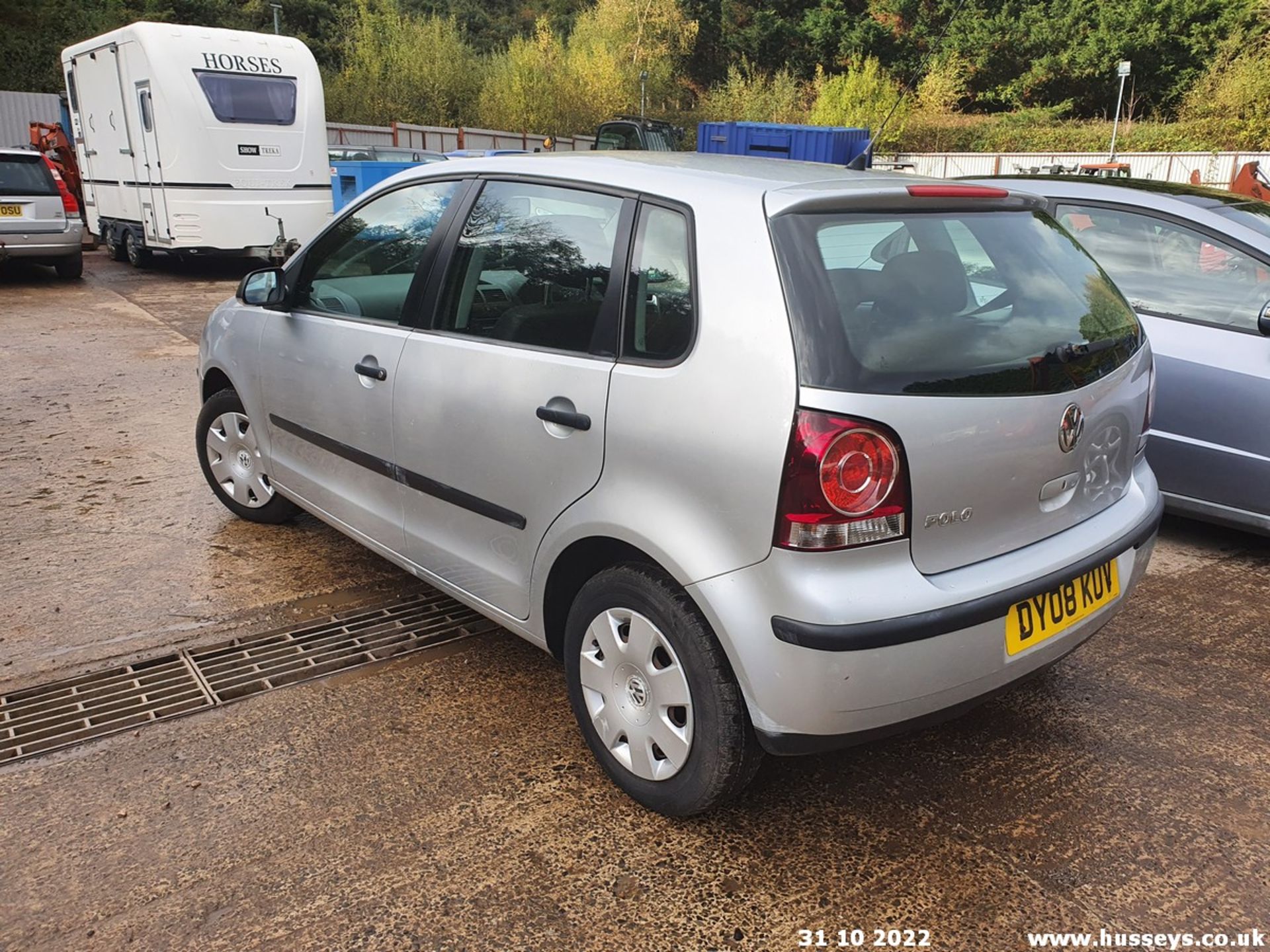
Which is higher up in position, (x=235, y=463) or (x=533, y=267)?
(x=533, y=267)

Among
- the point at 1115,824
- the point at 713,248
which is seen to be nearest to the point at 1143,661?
the point at 1115,824

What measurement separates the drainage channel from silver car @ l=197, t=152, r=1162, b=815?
1.70 ft

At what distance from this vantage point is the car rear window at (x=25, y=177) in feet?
37.3

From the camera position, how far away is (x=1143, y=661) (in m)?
3.39

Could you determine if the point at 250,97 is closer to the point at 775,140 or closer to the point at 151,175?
the point at 151,175

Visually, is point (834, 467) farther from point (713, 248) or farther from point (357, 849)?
point (357, 849)

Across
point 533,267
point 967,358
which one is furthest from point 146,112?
point 967,358

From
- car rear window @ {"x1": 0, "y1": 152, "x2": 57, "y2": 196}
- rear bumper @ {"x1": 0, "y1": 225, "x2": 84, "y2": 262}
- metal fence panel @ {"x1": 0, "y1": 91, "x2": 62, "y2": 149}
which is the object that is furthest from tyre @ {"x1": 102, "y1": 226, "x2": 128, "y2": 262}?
metal fence panel @ {"x1": 0, "y1": 91, "x2": 62, "y2": 149}

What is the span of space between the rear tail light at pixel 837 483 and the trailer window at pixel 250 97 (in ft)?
40.4

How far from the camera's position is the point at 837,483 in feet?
6.83

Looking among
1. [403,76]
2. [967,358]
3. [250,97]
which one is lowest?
[967,358]

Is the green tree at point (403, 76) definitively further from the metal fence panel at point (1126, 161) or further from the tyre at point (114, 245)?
the tyre at point (114, 245)

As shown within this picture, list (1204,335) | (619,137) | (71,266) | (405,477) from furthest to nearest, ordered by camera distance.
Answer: (619,137) → (71,266) → (1204,335) → (405,477)

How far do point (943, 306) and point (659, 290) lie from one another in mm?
692
